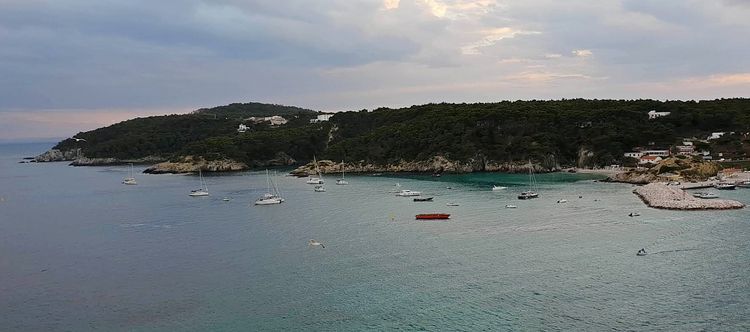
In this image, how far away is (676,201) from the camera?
5300 centimetres

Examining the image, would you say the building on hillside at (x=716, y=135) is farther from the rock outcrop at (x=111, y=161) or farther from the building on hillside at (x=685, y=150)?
the rock outcrop at (x=111, y=161)

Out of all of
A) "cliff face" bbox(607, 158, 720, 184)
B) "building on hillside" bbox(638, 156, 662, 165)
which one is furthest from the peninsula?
"cliff face" bbox(607, 158, 720, 184)

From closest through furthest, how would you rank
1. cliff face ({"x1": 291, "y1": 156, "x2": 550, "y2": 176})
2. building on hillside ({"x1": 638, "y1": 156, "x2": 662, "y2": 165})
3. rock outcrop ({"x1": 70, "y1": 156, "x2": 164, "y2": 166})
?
building on hillside ({"x1": 638, "y1": 156, "x2": 662, "y2": 165}) < cliff face ({"x1": 291, "y1": 156, "x2": 550, "y2": 176}) < rock outcrop ({"x1": 70, "y1": 156, "x2": 164, "y2": 166})

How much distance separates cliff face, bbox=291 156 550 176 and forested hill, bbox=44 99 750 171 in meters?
0.91

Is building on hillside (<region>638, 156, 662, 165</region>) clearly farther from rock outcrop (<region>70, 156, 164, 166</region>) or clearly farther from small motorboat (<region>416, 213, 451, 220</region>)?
rock outcrop (<region>70, 156, 164, 166</region>)

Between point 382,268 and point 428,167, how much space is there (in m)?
69.2

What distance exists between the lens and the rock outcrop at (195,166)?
4569 inches

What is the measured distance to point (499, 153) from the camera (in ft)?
321

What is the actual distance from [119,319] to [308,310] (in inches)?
325

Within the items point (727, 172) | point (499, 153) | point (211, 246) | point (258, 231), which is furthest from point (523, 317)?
point (499, 153)

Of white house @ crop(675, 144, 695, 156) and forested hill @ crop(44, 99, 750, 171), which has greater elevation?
forested hill @ crop(44, 99, 750, 171)

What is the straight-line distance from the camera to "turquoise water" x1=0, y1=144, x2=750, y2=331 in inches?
976

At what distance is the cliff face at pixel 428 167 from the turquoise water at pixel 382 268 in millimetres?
33542

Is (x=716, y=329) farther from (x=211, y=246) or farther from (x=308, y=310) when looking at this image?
(x=211, y=246)
